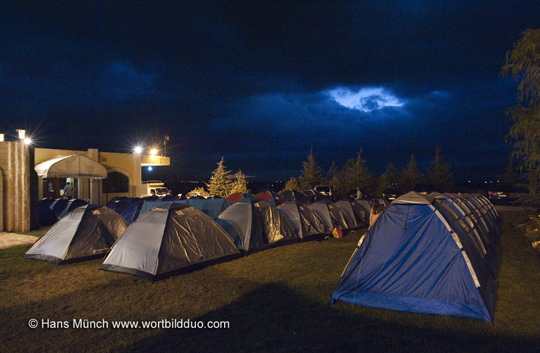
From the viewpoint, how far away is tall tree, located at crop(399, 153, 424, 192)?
42.3m

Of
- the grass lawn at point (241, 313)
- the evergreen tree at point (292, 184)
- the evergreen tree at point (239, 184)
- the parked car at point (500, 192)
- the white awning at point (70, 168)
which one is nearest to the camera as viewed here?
the grass lawn at point (241, 313)

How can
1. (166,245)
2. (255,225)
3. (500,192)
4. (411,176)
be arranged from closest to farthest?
(166,245)
(255,225)
(500,192)
(411,176)

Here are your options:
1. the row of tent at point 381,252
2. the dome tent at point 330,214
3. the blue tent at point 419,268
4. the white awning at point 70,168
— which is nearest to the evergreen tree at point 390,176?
the dome tent at point 330,214

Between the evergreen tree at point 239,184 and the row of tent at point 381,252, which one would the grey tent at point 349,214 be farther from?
the evergreen tree at point 239,184

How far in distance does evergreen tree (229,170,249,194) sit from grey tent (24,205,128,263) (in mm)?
17475

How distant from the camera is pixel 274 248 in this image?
10.9 m

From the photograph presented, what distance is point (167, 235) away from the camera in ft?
25.1

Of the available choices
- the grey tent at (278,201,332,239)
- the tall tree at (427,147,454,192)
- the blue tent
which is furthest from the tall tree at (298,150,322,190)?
the blue tent

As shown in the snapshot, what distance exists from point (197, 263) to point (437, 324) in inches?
206

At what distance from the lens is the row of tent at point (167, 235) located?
296 inches

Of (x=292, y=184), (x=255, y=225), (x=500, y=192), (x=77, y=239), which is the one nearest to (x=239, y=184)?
(x=292, y=184)

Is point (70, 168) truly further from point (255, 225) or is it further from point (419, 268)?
point (419, 268)

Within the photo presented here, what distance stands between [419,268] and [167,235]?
5407 millimetres

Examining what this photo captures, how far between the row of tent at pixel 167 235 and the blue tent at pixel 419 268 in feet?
12.4
